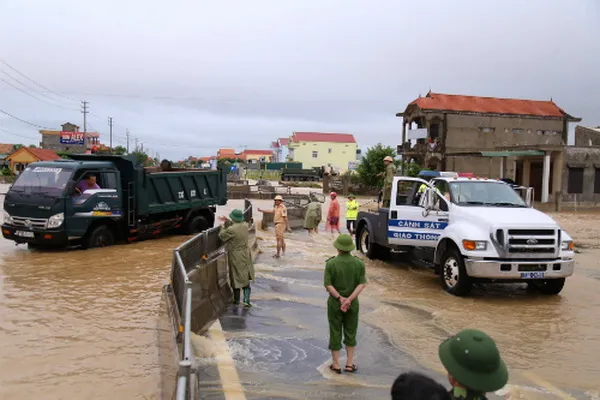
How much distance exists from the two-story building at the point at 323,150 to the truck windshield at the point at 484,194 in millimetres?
91256

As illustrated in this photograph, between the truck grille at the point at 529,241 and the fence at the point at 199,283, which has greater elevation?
the truck grille at the point at 529,241

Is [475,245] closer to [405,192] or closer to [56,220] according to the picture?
[405,192]

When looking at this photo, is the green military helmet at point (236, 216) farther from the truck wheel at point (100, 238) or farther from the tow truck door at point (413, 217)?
the truck wheel at point (100, 238)

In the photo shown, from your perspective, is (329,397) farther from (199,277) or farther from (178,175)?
(178,175)

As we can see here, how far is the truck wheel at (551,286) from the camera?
973 cm

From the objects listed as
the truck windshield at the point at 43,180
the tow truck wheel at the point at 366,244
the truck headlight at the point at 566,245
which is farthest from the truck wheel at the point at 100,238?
the truck headlight at the point at 566,245

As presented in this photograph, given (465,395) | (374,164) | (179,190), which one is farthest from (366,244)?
(374,164)

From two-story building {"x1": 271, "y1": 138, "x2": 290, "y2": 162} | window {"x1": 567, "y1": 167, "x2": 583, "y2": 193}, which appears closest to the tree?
window {"x1": 567, "y1": 167, "x2": 583, "y2": 193}

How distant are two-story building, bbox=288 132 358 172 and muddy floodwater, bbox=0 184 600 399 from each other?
89938mm

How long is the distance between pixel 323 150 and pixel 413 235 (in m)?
92.6

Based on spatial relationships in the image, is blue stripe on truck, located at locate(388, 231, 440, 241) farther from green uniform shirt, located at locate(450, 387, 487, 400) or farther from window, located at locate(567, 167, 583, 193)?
window, located at locate(567, 167, 583, 193)

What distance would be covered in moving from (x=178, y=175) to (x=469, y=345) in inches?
550

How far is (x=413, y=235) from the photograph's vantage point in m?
11.2

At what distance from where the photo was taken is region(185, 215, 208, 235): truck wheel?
1704 centimetres
